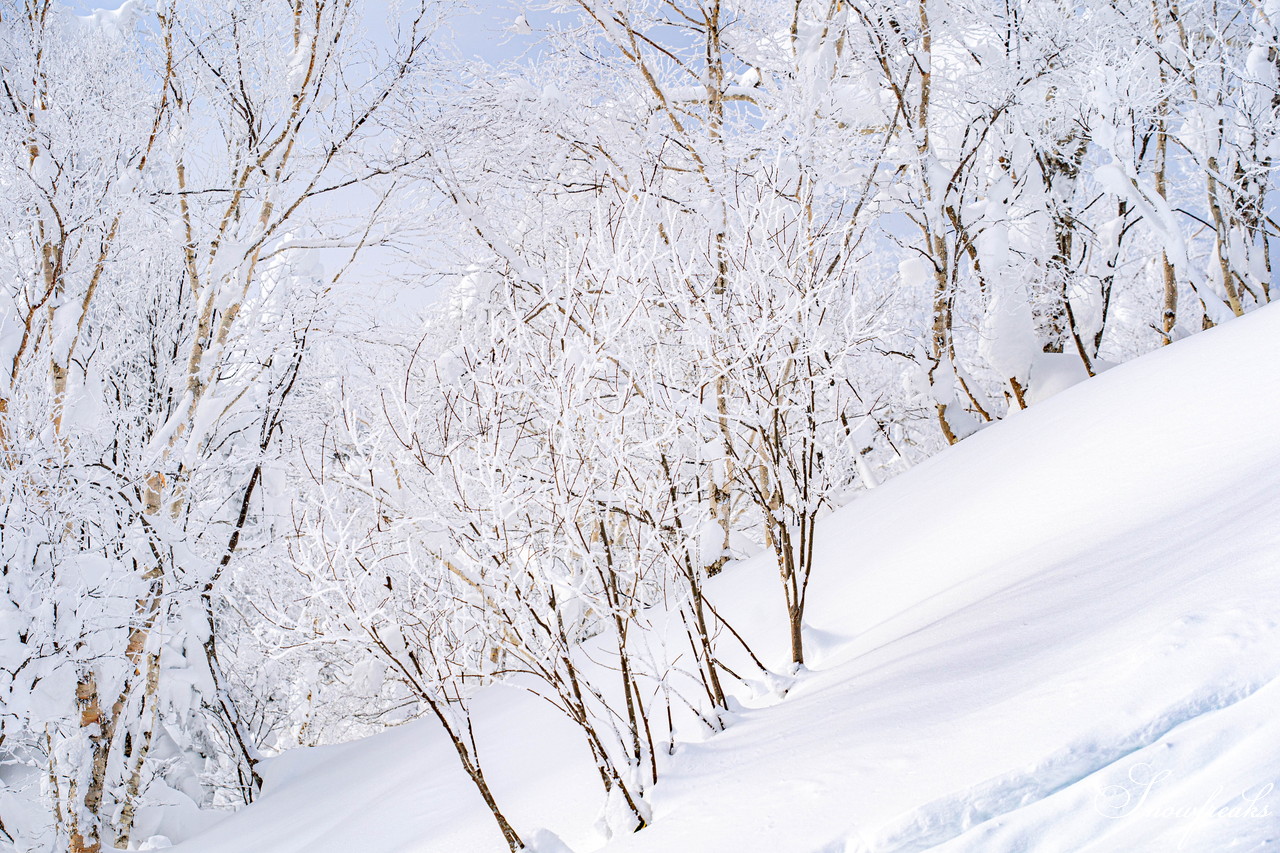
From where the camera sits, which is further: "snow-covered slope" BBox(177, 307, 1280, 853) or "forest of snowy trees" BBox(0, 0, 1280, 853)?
"forest of snowy trees" BBox(0, 0, 1280, 853)

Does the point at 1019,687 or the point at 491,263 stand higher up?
the point at 491,263

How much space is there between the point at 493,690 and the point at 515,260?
3.49m

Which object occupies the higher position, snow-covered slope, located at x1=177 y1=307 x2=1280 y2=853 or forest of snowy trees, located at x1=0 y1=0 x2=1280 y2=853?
forest of snowy trees, located at x1=0 y1=0 x2=1280 y2=853

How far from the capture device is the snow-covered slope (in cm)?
111

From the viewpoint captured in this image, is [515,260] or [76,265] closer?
[76,265]

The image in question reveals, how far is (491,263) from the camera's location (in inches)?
255

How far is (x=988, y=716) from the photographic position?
144cm

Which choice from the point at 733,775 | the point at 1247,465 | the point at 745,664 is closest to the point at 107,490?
the point at 745,664

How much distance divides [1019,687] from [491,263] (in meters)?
5.83

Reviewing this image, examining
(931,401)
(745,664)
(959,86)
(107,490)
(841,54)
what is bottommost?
(745,664)

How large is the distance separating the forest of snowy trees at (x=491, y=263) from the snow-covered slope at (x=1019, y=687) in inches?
16.8

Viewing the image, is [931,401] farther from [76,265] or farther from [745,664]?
[76,265]

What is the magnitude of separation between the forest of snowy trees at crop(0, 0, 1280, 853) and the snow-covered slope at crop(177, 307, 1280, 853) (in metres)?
0.43

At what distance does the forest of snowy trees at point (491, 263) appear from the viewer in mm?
3578
